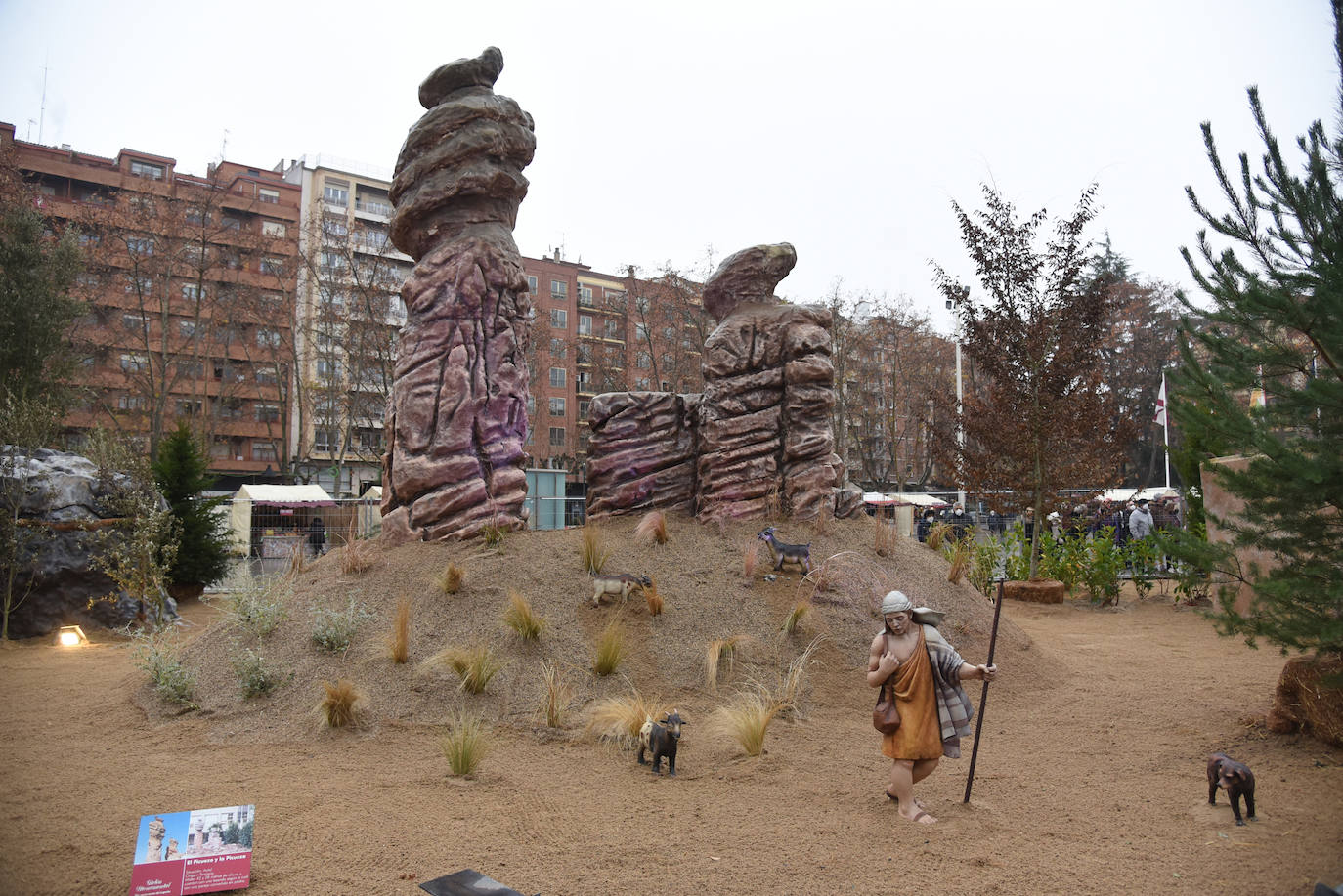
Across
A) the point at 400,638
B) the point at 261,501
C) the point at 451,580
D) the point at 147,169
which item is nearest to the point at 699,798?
the point at 400,638

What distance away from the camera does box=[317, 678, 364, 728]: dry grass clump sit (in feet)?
19.5

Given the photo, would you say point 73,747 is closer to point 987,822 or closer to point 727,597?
point 727,597

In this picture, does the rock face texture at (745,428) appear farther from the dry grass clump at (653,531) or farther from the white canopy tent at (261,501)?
the white canopy tent at (261,501)

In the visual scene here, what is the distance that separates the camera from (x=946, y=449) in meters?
15.3

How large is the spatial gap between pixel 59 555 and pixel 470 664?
7261 mm

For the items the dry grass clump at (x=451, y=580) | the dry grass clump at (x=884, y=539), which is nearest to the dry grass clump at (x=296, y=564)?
the dry grass clump at (x=451, y=580)

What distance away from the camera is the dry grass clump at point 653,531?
882 centimetres

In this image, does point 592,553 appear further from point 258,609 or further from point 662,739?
point 662,739

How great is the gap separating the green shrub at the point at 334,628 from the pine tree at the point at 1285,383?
6.47 m

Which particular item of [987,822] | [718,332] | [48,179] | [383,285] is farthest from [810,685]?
[48,179]

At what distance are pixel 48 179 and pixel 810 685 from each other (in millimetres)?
44796

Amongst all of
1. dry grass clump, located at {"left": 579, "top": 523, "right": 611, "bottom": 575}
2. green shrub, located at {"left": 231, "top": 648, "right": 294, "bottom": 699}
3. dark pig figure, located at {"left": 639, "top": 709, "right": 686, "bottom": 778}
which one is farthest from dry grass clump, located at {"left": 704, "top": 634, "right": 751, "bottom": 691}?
green shrub, located at {"left": 231, "top": 648, "right": 294, "bottom": 699}

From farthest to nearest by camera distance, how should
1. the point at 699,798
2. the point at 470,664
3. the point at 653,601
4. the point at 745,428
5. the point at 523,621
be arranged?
the point at 745,428 < the point at 653,601 < the point at 523,621 < the point at 470,664 < the point at 699,798

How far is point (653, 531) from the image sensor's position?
8898 millimetres
